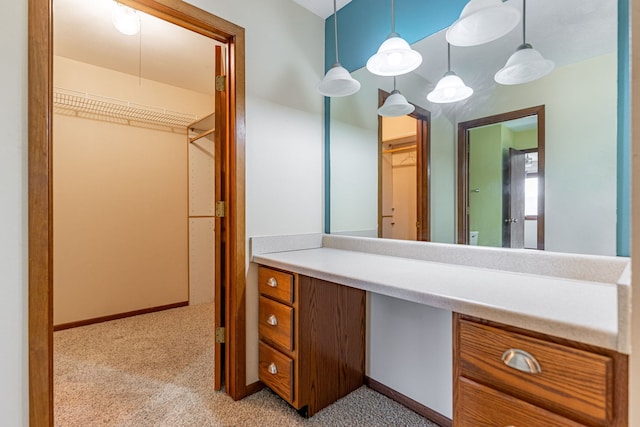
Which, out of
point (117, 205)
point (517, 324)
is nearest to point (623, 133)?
point (517, 324)

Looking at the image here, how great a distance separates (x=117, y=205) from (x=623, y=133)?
11.7 ft

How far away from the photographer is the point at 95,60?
8.72 feet

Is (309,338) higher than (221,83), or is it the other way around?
(221,83)

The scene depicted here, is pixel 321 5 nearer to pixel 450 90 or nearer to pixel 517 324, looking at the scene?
pixel 450 90

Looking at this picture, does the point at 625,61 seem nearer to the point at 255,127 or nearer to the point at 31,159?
the point at 255,127

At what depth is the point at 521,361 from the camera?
2.56ft

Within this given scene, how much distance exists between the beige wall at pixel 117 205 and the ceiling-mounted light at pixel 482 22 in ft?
9.60

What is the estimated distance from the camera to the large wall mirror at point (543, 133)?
A: 1108 mm

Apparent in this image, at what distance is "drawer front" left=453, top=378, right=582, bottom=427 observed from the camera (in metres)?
0.75

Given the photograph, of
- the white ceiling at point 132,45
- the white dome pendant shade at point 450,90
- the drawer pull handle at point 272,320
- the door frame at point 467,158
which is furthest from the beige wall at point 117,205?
the door frame at point 467,158

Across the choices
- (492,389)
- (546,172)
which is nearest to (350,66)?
(546,172)

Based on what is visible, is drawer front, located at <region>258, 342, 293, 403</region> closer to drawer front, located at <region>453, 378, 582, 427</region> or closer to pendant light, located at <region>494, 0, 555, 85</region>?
drawer front, located at <region>453, 378, 582, 427</region>

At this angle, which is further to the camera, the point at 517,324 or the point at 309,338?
the point at 309,338

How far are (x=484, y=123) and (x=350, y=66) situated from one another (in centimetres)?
96
